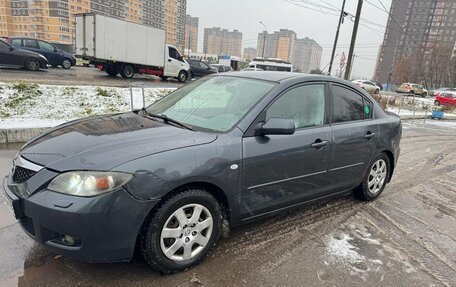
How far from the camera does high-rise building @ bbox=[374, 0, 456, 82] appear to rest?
64.8m

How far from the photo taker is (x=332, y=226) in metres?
3.76

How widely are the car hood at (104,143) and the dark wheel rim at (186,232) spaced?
0.53m

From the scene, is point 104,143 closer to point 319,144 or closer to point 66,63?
point 319,144

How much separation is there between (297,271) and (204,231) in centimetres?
86

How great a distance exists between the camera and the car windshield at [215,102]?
3.10 m

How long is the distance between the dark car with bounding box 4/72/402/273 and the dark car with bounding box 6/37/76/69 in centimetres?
1776

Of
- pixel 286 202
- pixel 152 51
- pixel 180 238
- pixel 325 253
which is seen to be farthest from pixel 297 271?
pixel 152 51

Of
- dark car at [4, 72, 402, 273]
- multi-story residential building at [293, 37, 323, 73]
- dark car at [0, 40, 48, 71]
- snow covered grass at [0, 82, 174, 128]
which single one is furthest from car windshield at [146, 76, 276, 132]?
multi-story residential building at [293, 37, 323, 73]

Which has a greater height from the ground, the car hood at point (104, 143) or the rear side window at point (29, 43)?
the rear side window at point (29, 43)

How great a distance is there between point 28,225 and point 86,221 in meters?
0.54

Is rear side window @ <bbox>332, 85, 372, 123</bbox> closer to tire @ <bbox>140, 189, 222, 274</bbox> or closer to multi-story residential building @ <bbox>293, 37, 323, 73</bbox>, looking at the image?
tire @ <bbox>140, 189, 222, 274</bbox>

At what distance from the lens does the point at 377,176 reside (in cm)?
455

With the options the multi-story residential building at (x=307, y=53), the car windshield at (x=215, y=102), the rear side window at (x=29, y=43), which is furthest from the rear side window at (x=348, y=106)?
the multi-story residential building at (x=307, y=53)

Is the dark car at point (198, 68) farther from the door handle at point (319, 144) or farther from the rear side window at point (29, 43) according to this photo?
the door handle at point (319, 144)
